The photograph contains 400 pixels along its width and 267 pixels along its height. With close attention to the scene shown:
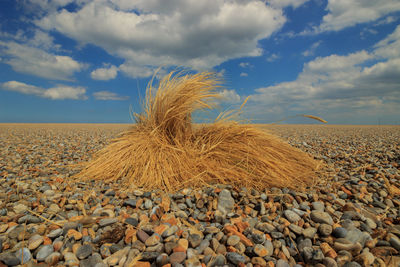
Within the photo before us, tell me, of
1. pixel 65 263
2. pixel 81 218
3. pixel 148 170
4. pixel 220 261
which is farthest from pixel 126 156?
pixel 220 261

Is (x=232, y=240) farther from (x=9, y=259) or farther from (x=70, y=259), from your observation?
(x=9, y=259)

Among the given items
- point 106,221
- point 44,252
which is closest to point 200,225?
point 106,221

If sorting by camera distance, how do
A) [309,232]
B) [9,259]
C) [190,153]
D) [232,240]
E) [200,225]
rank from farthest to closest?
[190,153]
[200,225]
[309,232]
[232,240]
[9,259]

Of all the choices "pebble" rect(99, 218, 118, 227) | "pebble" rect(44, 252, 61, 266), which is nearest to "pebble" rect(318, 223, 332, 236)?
"pebble" rect(99, 218, 118, 227)

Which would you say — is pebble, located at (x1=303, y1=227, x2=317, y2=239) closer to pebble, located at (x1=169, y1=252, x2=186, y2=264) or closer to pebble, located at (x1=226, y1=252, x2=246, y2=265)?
pebble, located at (x1=226, y1=252, x2=246, y2=265)

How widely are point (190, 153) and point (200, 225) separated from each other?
0.92 metres

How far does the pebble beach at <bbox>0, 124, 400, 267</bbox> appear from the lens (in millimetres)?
1139

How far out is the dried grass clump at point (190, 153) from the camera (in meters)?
2.09

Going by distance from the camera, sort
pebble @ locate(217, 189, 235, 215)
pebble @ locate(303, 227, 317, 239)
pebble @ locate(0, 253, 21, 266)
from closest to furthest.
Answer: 1. pebble @ locate(0, 253, 21, 266)
2. pebble @ locate(303, 227, 317, 239)
3. pebble @ locate(217, 189, 235, 215)

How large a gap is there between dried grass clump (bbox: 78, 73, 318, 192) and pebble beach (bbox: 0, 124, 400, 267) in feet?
0.51

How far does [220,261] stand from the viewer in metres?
1.09

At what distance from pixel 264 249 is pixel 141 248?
2.16 feet

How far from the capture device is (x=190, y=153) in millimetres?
2264

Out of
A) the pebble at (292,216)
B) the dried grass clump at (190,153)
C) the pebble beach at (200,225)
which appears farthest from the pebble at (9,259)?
the pebble at (292,216)
